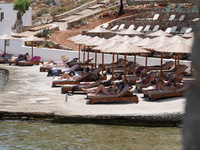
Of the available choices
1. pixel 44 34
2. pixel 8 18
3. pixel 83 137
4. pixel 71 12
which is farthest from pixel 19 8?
pixel 83 137

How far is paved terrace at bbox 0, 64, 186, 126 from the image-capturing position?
455 inches

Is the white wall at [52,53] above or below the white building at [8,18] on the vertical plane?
below

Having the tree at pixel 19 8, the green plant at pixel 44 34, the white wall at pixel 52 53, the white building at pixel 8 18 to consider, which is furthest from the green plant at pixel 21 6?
the white wall at pixel 52 53

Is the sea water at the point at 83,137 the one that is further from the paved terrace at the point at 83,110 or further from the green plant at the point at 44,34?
the green plant at the point at 44,34

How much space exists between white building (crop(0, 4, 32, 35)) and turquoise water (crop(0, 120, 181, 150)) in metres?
35.2

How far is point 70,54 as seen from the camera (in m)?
30.5

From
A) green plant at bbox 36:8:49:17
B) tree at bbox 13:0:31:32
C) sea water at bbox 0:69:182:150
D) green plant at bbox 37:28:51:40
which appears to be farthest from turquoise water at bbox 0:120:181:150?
green plant at bbox 36:8:49:17

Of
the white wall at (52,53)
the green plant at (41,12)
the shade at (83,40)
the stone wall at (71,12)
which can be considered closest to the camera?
the shade at (83,40)

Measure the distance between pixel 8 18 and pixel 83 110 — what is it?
38294 mm

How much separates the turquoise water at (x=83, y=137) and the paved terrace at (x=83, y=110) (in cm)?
23

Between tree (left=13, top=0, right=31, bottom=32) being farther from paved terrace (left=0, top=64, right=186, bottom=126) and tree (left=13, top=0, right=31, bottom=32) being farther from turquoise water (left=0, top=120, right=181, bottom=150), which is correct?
turquoise water (left=0, top=120, right=181, bottom=150)

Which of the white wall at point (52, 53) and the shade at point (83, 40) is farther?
the white wall at point (52, 53)

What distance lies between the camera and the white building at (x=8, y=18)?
4588cm

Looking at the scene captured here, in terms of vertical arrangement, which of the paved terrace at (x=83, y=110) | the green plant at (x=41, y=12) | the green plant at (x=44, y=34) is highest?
the green plant at (x=41, y=12)
